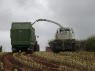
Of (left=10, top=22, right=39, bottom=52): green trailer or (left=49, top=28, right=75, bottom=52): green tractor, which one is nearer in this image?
(left=10, top=22, right=39, bottom=52): green trailer

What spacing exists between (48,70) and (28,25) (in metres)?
24.5

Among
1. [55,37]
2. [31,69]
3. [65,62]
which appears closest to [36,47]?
[55,37]

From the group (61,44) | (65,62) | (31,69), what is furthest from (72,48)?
(31,69)

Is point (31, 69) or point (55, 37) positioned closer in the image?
point (31, 69)

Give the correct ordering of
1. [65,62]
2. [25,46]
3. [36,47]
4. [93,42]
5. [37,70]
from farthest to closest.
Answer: [93,42] → [36,47] → [25,46] → [65,62] → [37,70]

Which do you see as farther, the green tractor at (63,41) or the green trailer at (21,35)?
the green tractor at (63,41)

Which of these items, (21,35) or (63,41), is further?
(63,41)

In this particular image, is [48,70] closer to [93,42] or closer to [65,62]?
[65,62]

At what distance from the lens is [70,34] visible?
49125 millimetres

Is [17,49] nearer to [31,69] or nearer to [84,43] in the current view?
[84,43]

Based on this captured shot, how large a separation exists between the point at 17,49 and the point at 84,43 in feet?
42.6

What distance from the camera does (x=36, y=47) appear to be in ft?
180

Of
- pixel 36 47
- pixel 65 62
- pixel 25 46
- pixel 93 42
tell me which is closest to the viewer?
pixel 65 62

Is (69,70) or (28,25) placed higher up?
(28,25)
